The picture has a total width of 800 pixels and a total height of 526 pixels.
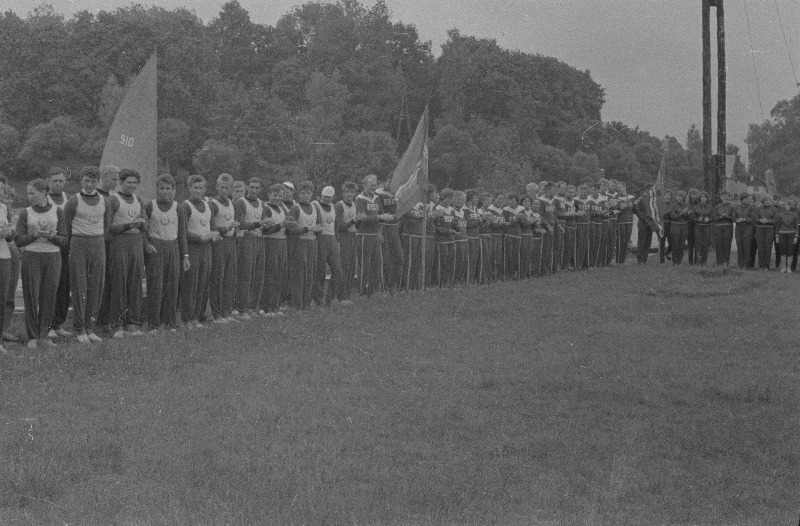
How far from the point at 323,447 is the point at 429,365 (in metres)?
3.97

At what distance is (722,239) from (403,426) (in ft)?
77.5

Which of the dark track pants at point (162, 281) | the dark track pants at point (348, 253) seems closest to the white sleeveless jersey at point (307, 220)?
the dark track pants at point (348, 253)

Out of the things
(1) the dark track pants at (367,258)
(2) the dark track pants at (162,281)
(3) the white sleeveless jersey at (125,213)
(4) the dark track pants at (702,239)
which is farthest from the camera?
(4) the dark track pants at (702,239)

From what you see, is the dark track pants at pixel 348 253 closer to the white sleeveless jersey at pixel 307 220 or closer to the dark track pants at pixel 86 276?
the white sleeveless jersey at pixel 307 220

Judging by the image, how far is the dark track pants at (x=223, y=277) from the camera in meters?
16.7

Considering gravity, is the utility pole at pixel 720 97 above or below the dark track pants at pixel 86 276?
above

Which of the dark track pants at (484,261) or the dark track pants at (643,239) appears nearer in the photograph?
the dark track pants at (484,261)

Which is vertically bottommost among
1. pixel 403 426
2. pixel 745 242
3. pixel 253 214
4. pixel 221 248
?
pixel 403 426

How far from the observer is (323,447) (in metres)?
9.01

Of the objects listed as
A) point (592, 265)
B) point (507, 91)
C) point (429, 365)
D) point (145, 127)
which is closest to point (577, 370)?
point (429, 365)

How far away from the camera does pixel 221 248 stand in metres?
16.8

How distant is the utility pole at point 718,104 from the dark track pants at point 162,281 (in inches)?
995

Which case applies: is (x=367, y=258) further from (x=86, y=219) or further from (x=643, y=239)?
(x=643, y=239)

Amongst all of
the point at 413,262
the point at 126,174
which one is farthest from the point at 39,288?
the point at 413,262
